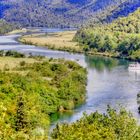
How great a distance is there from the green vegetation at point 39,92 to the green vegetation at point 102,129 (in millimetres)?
3367

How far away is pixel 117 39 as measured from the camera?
137m

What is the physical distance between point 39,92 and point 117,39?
78492 millimetres

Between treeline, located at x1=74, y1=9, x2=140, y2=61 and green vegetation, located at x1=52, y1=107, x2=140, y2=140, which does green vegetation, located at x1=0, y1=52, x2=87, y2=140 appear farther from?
treeline, located at x1=74, y1=9, x2=140, y2=61

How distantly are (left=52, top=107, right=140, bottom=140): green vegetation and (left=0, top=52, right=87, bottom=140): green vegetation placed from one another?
11.0 ft

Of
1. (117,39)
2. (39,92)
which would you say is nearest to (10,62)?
(39,92)

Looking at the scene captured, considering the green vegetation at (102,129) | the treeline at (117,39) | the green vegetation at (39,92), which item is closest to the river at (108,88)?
the green vegetation at (39,92)

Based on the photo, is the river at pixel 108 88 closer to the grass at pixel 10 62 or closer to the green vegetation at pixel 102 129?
the green vegetation at pixel 102 129

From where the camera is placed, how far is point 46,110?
57.7 metres

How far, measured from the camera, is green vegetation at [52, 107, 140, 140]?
3130 cm

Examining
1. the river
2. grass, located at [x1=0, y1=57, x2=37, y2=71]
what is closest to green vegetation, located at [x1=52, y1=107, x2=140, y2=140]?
the river

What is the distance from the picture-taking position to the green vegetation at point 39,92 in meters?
38.6

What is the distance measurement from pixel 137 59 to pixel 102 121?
240 ft

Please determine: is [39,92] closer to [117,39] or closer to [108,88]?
[108,88]

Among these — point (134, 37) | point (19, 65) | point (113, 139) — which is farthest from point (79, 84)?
point (134, 37)
